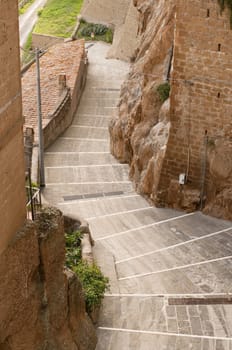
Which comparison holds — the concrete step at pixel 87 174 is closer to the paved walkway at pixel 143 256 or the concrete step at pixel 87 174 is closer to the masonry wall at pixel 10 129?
the paved walkway at pixel 143 256

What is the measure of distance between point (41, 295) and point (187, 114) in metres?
10.2

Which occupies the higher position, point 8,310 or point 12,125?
point 12,125

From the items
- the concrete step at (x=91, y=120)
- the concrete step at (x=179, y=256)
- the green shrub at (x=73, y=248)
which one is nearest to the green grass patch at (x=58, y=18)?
the concrete step at (x=91, y=120)

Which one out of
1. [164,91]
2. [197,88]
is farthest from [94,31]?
[197,88]

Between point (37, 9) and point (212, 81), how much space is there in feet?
145

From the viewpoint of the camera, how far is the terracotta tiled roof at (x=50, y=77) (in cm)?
2861

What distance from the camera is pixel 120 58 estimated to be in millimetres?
38656

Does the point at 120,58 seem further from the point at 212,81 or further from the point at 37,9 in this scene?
the point at 37,9

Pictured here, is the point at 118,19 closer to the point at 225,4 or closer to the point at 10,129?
the point at 225,4

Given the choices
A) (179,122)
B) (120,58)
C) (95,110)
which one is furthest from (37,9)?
(179,122)

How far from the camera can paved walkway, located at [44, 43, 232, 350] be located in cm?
1393

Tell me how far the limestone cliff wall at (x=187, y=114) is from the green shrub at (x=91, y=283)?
6343 millimetres

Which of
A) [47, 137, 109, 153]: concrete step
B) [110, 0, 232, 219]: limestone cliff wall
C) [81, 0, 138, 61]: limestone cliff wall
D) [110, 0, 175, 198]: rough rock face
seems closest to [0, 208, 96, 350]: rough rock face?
[110, 0, 232, 219]: limestone cliff wall

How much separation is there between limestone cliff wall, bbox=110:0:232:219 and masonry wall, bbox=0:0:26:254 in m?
9.56
